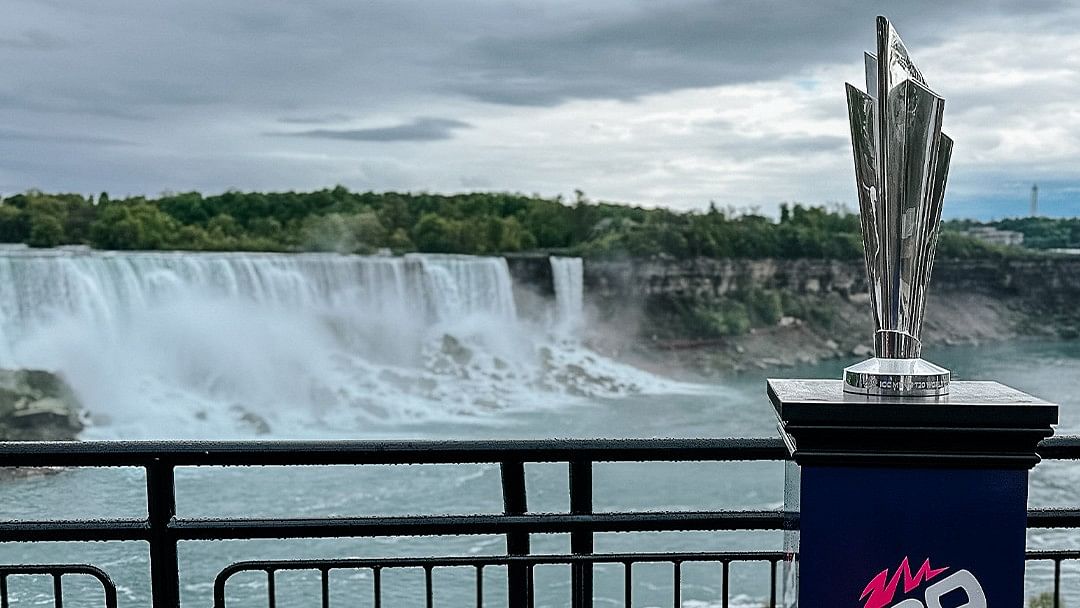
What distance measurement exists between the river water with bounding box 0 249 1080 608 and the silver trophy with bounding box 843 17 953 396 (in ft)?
22.6

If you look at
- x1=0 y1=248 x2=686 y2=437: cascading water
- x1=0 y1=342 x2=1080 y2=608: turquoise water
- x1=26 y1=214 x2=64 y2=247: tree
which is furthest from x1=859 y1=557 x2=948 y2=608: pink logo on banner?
x1=26 y1=214 x2=64 y2=247: tree

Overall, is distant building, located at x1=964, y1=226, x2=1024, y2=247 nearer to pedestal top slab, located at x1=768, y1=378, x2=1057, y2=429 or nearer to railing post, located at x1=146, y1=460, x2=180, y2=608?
pedestal top slab, located at x1=768, y1=378, x2=1057, y2=429

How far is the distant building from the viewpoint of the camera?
84.5 ft

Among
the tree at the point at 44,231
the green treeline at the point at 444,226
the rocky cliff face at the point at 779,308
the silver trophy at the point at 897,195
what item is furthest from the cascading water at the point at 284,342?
the silver trophy at the point at 897,195

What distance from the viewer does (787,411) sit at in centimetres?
148

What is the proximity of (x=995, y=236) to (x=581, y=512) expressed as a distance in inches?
1077

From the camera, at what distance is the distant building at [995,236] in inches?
1013

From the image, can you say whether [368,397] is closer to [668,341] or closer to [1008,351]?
[668,341]

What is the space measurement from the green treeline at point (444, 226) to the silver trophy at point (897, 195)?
24.3 metres

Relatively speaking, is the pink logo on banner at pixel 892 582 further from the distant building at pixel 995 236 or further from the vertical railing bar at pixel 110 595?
the distant building at pixel 995 236

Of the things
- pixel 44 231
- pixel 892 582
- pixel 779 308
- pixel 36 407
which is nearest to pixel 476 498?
pixel 36 407

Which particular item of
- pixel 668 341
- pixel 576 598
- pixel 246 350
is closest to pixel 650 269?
pixel 668 341

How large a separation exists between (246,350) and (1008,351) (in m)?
20.3

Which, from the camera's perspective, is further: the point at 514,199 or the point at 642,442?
the point at 514,199
